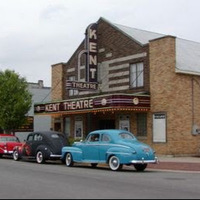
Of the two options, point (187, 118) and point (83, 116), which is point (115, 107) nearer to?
point (187, 118)

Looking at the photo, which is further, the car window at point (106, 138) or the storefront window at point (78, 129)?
the storefront window at point (78, 129)

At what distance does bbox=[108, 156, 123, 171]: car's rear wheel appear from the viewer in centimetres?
1942

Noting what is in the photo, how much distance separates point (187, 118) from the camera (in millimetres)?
28594

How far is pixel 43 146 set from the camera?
23984 millimetres

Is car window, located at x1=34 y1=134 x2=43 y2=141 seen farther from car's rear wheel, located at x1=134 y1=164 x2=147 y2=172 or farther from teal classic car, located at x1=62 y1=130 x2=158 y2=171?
car's rear wheel, located at x1=134 y1=164 x2=147 y2=172

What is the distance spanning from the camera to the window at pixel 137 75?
30375mm

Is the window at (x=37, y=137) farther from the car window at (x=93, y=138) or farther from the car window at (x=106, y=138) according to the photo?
the car window at (x=106, y=138)

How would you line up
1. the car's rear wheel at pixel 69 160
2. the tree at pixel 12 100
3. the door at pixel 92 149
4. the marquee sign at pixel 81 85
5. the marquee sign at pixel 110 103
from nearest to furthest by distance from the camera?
1. the door at pixel 92 149
2. the car's rear wheel at pixel 69 160
3. the marquee sign at pixel 110 103
4. the marquee sign at pixel 81 85
5. the tree at pixel 12 100

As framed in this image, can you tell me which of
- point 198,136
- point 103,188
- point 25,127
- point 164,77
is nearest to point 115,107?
point 164,77

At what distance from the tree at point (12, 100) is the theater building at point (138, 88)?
1.54 m

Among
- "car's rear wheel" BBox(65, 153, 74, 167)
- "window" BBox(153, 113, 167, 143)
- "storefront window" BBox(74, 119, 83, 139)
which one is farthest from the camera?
"storefront window" BBox(74, 119, 83, 139)

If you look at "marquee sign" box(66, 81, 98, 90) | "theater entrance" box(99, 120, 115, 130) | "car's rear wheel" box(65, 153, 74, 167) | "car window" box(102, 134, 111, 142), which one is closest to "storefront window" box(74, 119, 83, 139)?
"theater entrance" box(99, 120, 115, 130)

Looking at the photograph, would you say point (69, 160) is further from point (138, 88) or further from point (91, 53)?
point (91, 53)

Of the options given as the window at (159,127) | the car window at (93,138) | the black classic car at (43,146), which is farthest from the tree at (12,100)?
the car window at (93,138)
